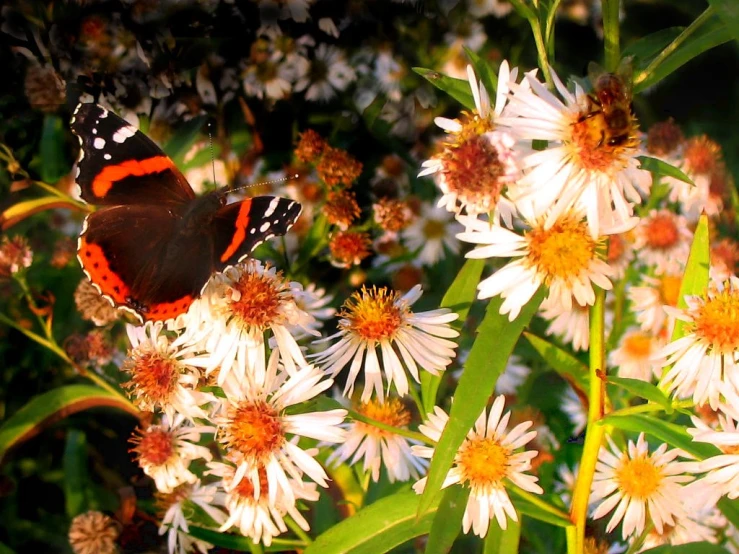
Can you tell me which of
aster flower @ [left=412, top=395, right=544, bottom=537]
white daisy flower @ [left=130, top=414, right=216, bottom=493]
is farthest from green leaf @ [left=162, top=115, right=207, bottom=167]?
aster flower @ [left=412, top=395, right=544, bottom=537]

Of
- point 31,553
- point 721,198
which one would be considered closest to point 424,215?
point 721,198

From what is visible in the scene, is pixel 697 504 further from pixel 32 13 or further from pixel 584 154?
pixel 32 13

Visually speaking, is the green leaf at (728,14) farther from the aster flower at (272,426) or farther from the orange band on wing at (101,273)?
the orange band on wing at (101,273)

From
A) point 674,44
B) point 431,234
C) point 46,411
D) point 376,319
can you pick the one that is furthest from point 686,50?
point 46,411

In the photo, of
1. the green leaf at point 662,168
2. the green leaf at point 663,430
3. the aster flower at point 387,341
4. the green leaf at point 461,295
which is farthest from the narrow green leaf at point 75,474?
the green leaf at point 662,168

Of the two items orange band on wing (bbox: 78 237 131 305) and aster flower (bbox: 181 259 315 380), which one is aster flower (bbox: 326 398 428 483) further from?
orange band on wing (bbox: 78 237 131 305)
